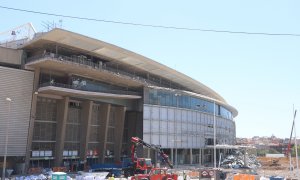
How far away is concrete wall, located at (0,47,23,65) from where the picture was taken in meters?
44.5

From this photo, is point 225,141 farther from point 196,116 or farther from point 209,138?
point 196,116

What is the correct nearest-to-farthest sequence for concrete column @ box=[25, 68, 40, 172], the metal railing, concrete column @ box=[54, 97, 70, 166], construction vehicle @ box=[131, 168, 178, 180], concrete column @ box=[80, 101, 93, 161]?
construction vehicle @ box=[131, 168, 178, 180]
the metal railing
concrete column @ box=[25, 68, 40, 172]
concrete column @ box=[54, 97, 70, 166]
concrete column @ box=[80, 101, 93, 161]

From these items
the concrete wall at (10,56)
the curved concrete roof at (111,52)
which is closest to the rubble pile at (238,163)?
the curved concrete roof at (111,52)

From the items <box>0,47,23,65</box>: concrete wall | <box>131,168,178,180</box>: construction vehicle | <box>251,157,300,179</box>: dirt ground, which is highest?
<box>0,47,23,65</box>: concrete wall

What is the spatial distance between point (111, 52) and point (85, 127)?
1162 cm

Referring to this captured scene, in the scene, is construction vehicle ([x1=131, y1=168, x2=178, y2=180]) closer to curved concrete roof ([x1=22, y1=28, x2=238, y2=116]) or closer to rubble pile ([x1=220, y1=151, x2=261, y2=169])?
curved concrete roof ([x1=22, y1=28, x2=238, y2=116])

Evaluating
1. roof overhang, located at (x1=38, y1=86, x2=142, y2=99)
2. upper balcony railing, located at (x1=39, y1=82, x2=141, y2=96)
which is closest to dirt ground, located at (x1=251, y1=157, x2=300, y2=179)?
upper balcony railing, located at (x1=39, y1=82, x2=141, y2=96)

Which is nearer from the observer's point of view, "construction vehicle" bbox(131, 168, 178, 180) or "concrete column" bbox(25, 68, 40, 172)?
"construction vehicle" bbox(131, 168, 178, 180)

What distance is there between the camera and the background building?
44.9 metres

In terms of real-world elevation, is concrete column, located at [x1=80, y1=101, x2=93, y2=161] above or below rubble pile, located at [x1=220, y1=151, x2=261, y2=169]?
above

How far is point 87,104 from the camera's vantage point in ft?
174

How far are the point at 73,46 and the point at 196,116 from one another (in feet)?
104

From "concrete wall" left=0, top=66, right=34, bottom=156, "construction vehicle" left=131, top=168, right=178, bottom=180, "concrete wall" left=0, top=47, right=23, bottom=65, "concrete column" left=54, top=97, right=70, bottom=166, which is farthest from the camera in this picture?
"concrete column" left=54, top=97, right=70, bottom=166

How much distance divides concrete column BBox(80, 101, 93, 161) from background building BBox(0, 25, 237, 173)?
0.14 meters
